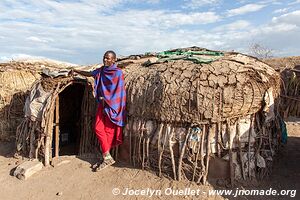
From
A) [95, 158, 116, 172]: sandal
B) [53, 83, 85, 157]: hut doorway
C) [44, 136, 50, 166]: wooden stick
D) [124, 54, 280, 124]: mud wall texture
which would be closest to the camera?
[124, 54, 280, 124]: mud wall texture

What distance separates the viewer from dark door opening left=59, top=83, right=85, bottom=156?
8570mm

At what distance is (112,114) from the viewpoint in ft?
20.0

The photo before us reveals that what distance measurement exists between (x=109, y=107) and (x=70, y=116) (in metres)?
3.20

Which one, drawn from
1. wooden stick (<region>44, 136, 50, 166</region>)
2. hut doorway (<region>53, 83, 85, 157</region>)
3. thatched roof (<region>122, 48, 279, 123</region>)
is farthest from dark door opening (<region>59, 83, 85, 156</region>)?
thatched roof (<region>122, 48, 279, 123</region>)

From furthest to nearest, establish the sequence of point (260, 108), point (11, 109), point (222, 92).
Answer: point (11, 109) < point (260, 108) < point (222, 92)

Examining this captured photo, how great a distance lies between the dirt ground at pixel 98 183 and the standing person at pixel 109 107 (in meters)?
0.37

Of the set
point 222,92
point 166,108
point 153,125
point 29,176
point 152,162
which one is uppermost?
point 222,92

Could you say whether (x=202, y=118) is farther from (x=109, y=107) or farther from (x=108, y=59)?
(x=108, y=59)

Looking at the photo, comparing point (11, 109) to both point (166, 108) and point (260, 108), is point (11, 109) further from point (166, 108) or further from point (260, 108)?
point (260, 108)

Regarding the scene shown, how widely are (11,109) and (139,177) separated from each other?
4911mm

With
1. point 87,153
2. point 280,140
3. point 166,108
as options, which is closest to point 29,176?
point 87,153

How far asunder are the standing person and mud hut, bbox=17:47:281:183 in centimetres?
18

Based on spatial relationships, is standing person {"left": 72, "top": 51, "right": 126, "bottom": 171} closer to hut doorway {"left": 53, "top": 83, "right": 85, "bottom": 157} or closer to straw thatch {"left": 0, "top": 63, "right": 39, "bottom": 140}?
hut doorway {"left": 53, "top": 83, "right": 85, "bottom": 157}

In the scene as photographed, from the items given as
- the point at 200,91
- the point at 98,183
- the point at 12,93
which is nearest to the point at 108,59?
the point at 200,91
